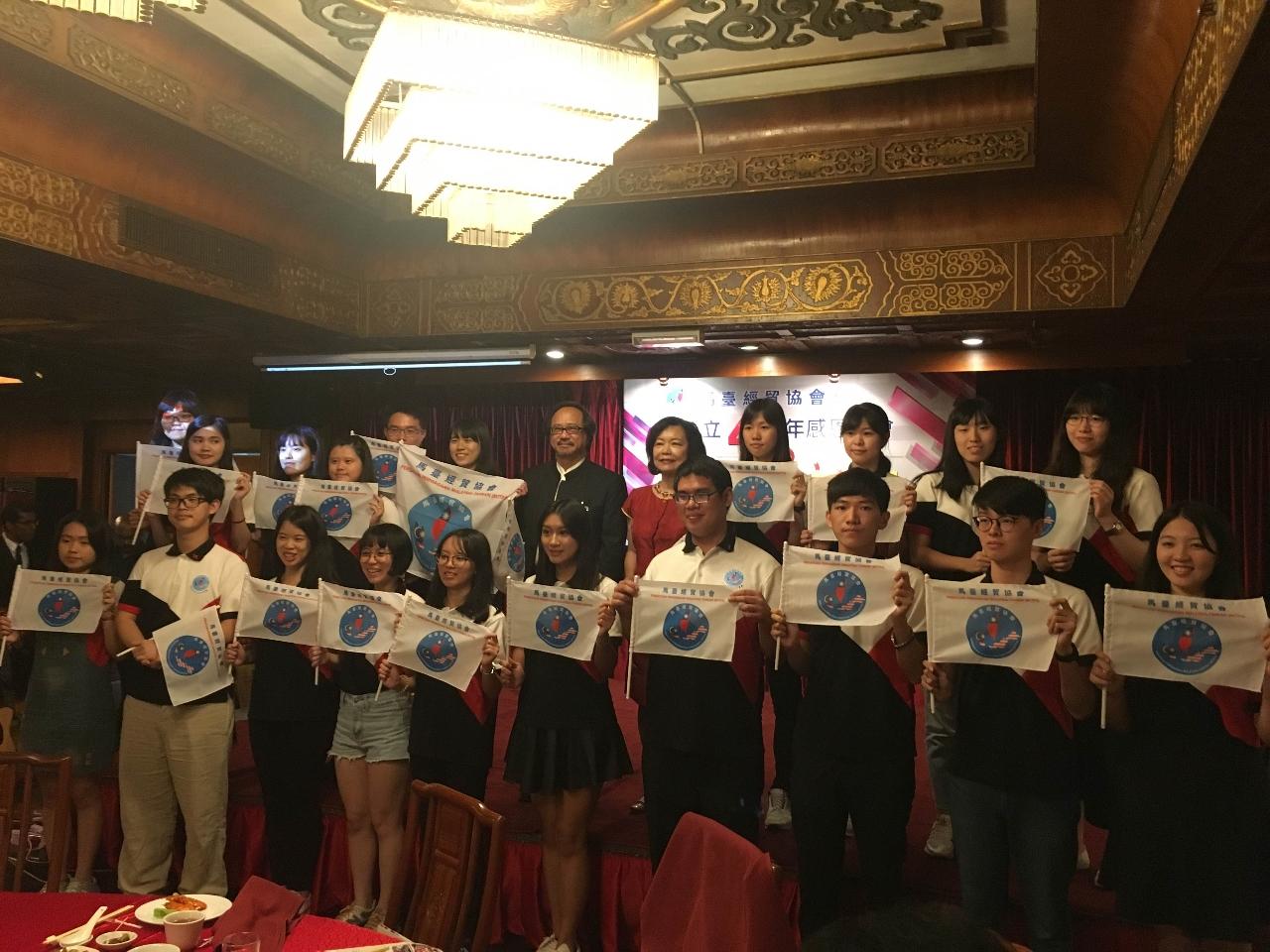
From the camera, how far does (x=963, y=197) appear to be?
473cm

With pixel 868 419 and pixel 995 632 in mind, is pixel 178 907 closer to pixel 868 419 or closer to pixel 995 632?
pixel 995 632

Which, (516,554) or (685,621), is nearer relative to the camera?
(685,621)

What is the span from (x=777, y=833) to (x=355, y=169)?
3470 millimetres

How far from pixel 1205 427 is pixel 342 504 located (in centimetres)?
475

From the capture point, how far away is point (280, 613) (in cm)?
320

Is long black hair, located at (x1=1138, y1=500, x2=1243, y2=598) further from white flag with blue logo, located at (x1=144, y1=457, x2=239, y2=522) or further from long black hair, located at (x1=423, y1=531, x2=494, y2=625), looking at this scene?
white flag with blue logo, located at (x1=144, y1=457, x2=239, y2=522)

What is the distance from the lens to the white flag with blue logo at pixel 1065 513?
2824 millimetres

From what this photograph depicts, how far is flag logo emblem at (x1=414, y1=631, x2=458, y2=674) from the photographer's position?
2951 millimetres

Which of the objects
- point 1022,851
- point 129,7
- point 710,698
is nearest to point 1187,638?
point 1022,851

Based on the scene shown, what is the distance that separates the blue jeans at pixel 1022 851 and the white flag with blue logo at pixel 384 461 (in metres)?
2.51

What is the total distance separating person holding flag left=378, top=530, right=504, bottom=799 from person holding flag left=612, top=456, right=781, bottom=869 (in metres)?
0.47


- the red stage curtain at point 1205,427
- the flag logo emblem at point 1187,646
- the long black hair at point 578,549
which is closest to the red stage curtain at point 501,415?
the red stage curtain at point 1205,427

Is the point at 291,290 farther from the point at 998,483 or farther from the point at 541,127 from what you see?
the point at 998,483

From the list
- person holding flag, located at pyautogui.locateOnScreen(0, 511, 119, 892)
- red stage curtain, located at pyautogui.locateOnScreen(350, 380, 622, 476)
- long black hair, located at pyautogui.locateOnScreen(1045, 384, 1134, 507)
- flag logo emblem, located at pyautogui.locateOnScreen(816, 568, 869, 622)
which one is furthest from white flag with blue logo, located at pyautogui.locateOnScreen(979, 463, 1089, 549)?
red stage curtain, located at pyautogui.locateOnScreen(350, 380, 622, 476)
